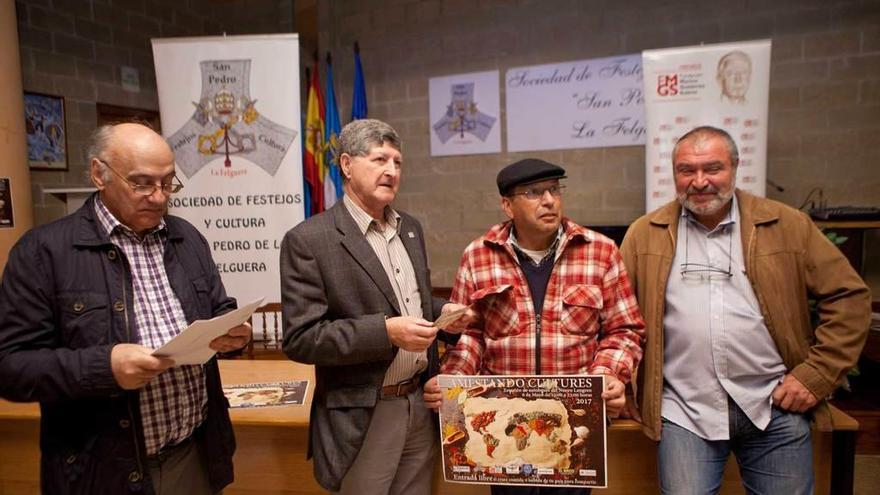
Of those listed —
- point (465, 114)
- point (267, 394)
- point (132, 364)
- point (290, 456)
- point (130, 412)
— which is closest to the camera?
point (132, 364)

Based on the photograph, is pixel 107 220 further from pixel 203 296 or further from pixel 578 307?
pixel 578 307

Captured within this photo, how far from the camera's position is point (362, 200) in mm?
1619

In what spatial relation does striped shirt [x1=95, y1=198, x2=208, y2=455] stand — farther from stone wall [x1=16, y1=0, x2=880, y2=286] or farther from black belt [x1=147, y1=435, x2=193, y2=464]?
stone wall [x1=16, y1=0, x2=880, y2=286]

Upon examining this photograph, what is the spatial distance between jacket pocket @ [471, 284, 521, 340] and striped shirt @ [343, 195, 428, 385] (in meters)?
0.19

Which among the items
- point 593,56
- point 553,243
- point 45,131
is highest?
point 593,56

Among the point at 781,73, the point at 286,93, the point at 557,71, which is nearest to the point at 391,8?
the point at 557,71

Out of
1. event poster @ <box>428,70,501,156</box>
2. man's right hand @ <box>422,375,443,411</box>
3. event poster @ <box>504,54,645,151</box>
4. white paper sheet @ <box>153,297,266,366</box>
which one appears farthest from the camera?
event poster @ <box>428,70,501,156</box>

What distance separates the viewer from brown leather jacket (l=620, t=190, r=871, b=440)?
1.57 m

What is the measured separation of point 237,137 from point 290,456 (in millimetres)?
2229

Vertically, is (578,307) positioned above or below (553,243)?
below

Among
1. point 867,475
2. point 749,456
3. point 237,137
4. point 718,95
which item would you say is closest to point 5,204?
point 237,137

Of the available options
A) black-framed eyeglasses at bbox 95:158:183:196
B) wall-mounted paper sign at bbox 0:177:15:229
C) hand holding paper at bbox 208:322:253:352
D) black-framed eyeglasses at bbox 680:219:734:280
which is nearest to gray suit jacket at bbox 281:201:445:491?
hand holding paper at bbox 208:322:253:352

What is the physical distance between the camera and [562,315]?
1570 mm

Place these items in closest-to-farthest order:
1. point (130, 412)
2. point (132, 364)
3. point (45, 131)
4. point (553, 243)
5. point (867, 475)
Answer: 1. point (132, 364)
2. point (130, 412)
3. point (553, 243)
4. point (867, 475)
5. point (45, 131)
